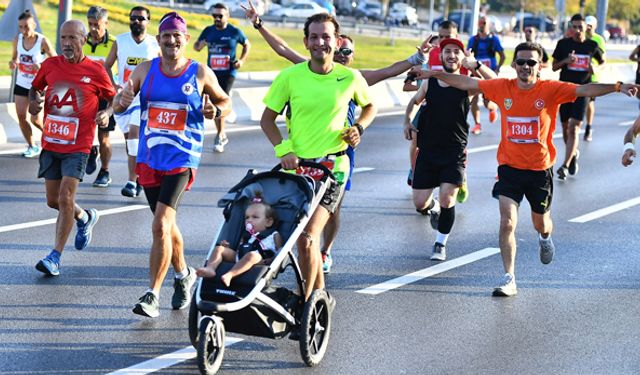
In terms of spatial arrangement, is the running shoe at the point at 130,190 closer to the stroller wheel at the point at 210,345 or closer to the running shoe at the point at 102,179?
the running shoe at the point at 102,179

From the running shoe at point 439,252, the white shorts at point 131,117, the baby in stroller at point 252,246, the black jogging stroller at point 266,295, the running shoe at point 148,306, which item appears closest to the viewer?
the black jogging stroller at point 266,295

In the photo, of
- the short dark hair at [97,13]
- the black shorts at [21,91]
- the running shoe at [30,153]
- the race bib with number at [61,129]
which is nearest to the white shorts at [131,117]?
the short dark hair at [97,13]

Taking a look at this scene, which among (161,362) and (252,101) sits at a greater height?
(161,362)

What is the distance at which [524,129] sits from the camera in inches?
384

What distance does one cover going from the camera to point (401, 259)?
10.9 metres

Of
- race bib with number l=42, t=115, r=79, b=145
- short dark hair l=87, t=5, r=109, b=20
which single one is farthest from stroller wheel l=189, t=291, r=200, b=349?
short dark hair l=87, t=5, r=109, b=20

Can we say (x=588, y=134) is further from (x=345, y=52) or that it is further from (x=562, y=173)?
(x=345, y=52)

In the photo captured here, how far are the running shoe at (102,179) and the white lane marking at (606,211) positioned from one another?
5172mm

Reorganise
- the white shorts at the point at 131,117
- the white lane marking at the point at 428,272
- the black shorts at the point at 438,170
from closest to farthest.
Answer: the white lane marking at the point at 428,272 → the black shorts at the point at 438,170 → the white shorts at the point at 131,117

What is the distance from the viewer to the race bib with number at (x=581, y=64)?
18.5 meters

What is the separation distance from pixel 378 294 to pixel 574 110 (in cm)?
846

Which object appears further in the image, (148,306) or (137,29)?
(137,29)

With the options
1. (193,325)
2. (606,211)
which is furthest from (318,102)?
(606,211)

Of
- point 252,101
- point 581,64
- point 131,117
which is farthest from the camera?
point 252,101
